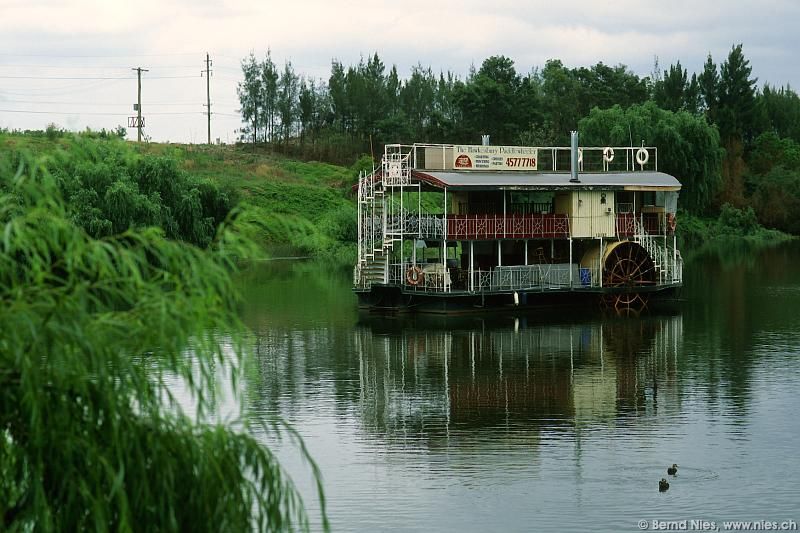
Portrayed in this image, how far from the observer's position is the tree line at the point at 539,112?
293ft

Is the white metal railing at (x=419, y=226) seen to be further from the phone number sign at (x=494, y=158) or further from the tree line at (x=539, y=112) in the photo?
the tree line at (x=539, y=112)

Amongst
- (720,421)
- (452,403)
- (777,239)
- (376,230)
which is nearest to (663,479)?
(720,421)

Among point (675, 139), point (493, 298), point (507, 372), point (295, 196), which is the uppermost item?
point (675, 139)

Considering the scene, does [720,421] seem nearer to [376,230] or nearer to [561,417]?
[561,417]

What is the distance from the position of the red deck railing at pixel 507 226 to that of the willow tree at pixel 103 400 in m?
29.1

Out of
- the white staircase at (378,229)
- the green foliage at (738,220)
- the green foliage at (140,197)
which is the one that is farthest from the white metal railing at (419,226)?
the green foliage at (738,220)

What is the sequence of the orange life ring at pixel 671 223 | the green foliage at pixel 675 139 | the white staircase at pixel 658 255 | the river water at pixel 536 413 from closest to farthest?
the river water at pixel 536 413 → the white staircase at pixel 658 255 → the orange life ring at pixel 671 223 → the green foliage at pixel 675 139

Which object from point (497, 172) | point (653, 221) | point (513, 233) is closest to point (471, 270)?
point (513, 233)

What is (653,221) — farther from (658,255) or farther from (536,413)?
(536,413)

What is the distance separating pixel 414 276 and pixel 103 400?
2934cm

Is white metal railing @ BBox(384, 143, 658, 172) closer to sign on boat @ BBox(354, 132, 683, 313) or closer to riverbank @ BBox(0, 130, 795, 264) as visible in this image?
sign on boat @ BBox(354, 132, 683, 313)

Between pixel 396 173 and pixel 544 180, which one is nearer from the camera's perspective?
pixel 396 173

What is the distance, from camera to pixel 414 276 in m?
38.4

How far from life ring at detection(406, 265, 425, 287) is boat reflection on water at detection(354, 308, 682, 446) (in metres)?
1.16
